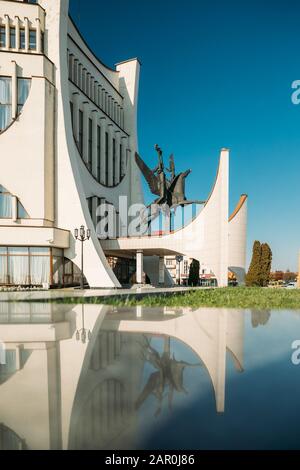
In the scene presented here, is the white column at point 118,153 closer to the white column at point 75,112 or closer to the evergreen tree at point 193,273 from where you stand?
the white column at point 75,112

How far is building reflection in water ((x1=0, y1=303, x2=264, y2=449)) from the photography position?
2.71 meters

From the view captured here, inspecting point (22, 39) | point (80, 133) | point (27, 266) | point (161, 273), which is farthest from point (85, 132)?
point (161, 273)

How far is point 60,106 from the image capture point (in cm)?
2583

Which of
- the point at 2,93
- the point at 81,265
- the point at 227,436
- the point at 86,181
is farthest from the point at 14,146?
the point at 227,436

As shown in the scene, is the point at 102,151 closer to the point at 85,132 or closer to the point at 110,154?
the point at 110,154

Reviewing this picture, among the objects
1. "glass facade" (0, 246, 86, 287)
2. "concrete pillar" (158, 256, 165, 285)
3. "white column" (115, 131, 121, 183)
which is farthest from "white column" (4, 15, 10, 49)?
"concrete pillar" (158, 256, 165, 285)

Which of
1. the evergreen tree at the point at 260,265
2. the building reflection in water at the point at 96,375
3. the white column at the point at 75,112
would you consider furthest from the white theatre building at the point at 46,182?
the building reflection in water at the point at 96,375

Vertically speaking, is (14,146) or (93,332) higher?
(14,146)

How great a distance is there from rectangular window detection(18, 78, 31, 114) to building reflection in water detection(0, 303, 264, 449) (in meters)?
22.3

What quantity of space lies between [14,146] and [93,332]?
22.2m

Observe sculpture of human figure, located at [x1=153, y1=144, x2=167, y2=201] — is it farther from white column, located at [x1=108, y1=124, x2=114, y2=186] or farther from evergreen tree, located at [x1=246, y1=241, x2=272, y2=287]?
evergreen tree, located at [x1=246, y1=241, x2=272, y2=287]

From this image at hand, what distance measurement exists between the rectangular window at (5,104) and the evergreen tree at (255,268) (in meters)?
23.3

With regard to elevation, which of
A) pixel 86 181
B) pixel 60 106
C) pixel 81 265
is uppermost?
pixel 60 106

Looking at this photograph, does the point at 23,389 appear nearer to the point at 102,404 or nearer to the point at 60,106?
the point at 102,404
